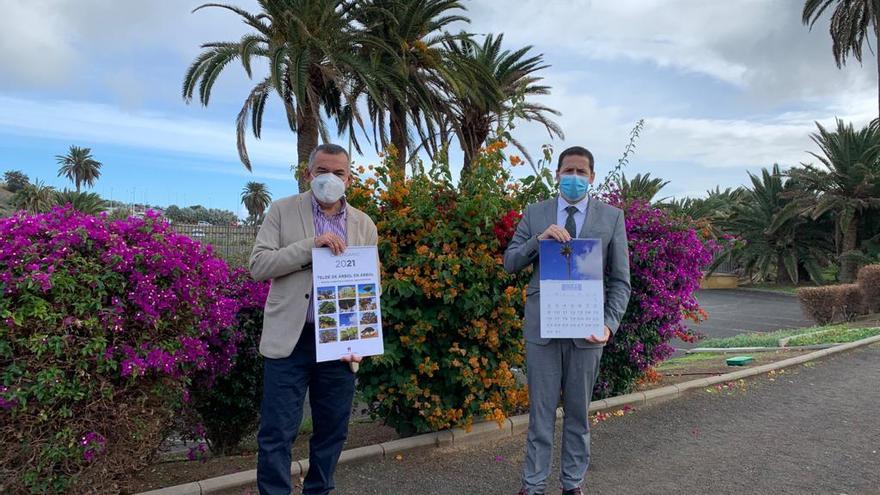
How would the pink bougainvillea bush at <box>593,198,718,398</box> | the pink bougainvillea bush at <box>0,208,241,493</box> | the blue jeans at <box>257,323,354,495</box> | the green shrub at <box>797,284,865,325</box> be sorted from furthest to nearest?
the green shrub at <box>797,284,865,325</box>, the pink bougainvillea bush at <box>593,198,718,398</box>, the blue jeans at <box>257,323,354,495</box>, the pink bougainvillea bush at <box>0,208,241,493</box>

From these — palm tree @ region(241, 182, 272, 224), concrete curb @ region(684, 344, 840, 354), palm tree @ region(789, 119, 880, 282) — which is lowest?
concrete curb @ region(684, 344, 840, 354)

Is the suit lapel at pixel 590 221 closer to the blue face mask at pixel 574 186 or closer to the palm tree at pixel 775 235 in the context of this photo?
the blue face mask at pixel 574 186

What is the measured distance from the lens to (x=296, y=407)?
10.6 feet

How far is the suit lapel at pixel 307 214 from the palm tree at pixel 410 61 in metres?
15.3

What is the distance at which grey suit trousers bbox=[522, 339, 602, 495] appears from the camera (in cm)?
356

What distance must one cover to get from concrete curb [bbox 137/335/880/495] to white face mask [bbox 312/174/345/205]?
6.42 feet

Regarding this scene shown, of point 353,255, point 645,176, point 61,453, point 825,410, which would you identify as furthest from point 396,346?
point 645,176

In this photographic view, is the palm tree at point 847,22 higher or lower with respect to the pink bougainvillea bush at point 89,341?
higher

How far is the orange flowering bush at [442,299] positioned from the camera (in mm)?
4449

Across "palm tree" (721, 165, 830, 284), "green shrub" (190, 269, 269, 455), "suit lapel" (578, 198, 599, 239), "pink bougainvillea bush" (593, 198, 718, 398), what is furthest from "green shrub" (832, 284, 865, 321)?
"green shrub" (190, 269, 269, 455)

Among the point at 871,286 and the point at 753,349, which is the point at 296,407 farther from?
the point at 871,286

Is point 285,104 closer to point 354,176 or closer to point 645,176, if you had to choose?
point 354,176

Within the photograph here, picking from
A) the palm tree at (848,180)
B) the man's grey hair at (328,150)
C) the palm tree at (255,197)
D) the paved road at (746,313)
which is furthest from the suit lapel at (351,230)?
the palm tree at (255,197)

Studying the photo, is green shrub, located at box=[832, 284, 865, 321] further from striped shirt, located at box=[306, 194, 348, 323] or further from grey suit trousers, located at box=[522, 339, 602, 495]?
striped shirt, located at box=[306, 194, 348, 323]
